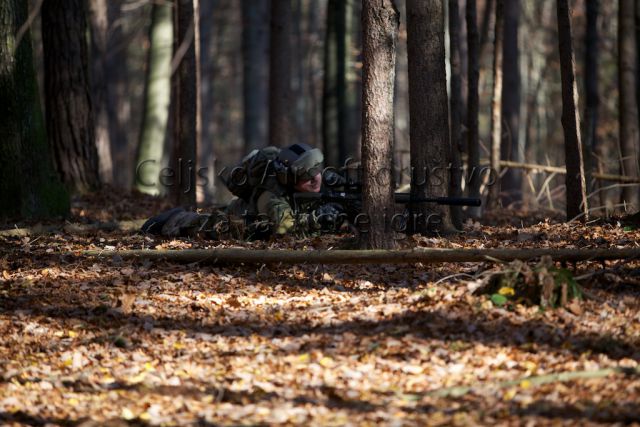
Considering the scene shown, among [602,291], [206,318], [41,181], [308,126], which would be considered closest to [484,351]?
[602,291]

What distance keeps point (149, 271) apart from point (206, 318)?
140 centimetres

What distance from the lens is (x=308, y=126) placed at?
4394 cm

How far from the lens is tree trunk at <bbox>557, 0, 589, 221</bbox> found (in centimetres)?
1024

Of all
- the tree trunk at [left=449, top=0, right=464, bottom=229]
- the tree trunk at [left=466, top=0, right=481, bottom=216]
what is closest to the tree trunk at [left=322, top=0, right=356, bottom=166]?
the tree trunk at [left=449, top=0, right=464, bottom=229]

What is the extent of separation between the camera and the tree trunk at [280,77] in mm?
16328

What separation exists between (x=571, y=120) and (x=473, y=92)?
6.98 ft

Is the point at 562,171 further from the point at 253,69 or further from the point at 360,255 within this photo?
the point at 253,69

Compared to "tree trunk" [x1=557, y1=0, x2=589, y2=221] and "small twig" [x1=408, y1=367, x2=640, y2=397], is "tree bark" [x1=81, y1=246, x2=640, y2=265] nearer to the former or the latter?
"small twig" [x1=408, y1=367, x2=640, y2=397]

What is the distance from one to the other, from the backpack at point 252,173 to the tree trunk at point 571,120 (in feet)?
12.0

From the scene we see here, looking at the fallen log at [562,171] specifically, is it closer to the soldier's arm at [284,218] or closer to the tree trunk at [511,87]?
the tree trunk at [511,87]

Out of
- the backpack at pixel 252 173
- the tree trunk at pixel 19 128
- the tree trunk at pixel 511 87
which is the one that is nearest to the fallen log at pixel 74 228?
the tree trunk at pixel 19 128

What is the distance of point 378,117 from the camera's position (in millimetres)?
7914

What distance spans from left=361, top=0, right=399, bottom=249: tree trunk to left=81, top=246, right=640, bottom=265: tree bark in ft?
1.51

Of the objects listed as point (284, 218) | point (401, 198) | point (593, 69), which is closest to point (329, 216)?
point (284, 218)
